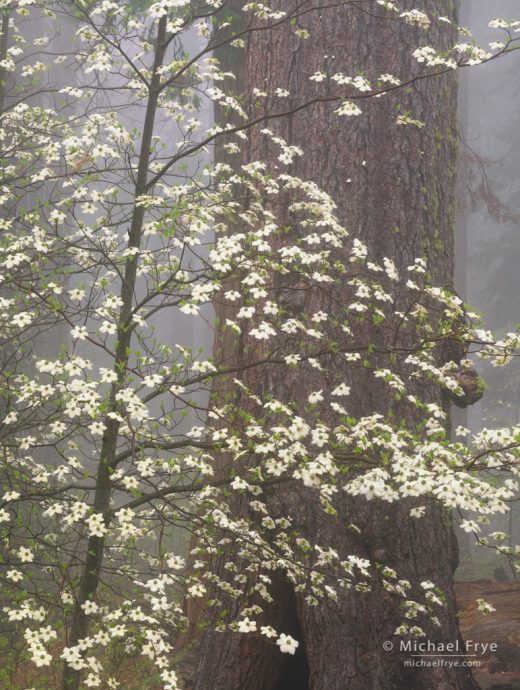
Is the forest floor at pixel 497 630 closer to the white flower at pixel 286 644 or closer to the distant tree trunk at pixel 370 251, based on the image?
the distant tree trunk at pixel 370 251

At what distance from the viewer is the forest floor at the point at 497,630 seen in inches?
213

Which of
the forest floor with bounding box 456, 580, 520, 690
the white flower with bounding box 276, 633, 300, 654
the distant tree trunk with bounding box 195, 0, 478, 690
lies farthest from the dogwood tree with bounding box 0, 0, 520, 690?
the forest floor with bounding box 456, 580, 520, 690

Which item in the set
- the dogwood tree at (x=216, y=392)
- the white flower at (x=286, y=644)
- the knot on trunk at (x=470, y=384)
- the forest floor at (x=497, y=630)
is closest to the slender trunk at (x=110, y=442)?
the dogwood tree at (x=216, y=392)

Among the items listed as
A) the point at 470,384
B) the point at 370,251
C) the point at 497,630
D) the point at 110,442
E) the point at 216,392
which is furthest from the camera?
the point at 497,630

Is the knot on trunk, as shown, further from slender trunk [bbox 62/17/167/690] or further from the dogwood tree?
slender trunk [bbox 62/17/167/690]

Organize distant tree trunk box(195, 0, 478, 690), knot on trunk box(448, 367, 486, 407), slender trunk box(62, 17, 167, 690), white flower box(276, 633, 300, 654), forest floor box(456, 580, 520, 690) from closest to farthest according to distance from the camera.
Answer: white flower box(276, 633, 300, 654) < slender trunk box(62, 17, 167, 690) < distant tree trunk box(195, 0, 478, 690) < forest floor box(456, 580, 520, 690) < knot on trunk box(448, 367, 486, 407)

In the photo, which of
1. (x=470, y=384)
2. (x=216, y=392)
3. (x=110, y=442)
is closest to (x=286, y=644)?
(x=216, y=392)

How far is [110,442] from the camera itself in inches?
171

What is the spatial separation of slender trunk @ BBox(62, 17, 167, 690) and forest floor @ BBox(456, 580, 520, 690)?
3064mm

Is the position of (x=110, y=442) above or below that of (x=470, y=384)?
below

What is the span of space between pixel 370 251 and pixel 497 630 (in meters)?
3.55

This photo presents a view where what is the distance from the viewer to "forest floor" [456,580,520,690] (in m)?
5.40

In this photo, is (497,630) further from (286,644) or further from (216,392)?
(216,392)

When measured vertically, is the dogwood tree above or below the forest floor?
above
